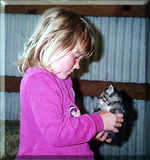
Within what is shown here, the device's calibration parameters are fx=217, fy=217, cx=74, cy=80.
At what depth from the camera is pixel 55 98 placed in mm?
462

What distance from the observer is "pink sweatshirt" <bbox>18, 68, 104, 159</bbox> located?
0.44m

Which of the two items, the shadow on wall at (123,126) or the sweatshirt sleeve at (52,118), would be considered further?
the shadow on wall at (123,126)

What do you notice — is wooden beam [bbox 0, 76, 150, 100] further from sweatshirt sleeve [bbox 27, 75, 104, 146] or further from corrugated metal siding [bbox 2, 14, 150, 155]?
sweatshirt sleeve [bbox 27, 75, 104, 146]

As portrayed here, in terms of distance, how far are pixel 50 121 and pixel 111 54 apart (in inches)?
26.3

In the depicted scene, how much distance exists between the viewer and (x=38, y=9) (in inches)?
38.3

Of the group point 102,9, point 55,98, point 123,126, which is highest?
point 102,9

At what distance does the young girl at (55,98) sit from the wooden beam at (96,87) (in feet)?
1.58

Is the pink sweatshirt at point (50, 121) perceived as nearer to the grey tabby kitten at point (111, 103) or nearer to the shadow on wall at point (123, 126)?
the grey tabby kitten at point (111, 103)

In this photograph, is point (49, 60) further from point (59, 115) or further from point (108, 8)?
point (108, 8)

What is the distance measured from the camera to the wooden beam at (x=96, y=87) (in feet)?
3.36

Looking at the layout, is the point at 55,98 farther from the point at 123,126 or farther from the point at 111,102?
the point at 123,126

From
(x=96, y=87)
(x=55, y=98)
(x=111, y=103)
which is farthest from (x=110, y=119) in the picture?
(x=96, y=87)

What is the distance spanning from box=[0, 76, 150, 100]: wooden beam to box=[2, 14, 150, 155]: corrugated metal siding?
0.03 metres

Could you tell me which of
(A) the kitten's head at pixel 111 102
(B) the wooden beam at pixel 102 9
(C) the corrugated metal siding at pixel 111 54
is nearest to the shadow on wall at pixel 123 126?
(C) the corrugated metal siding at pixel 111 54
